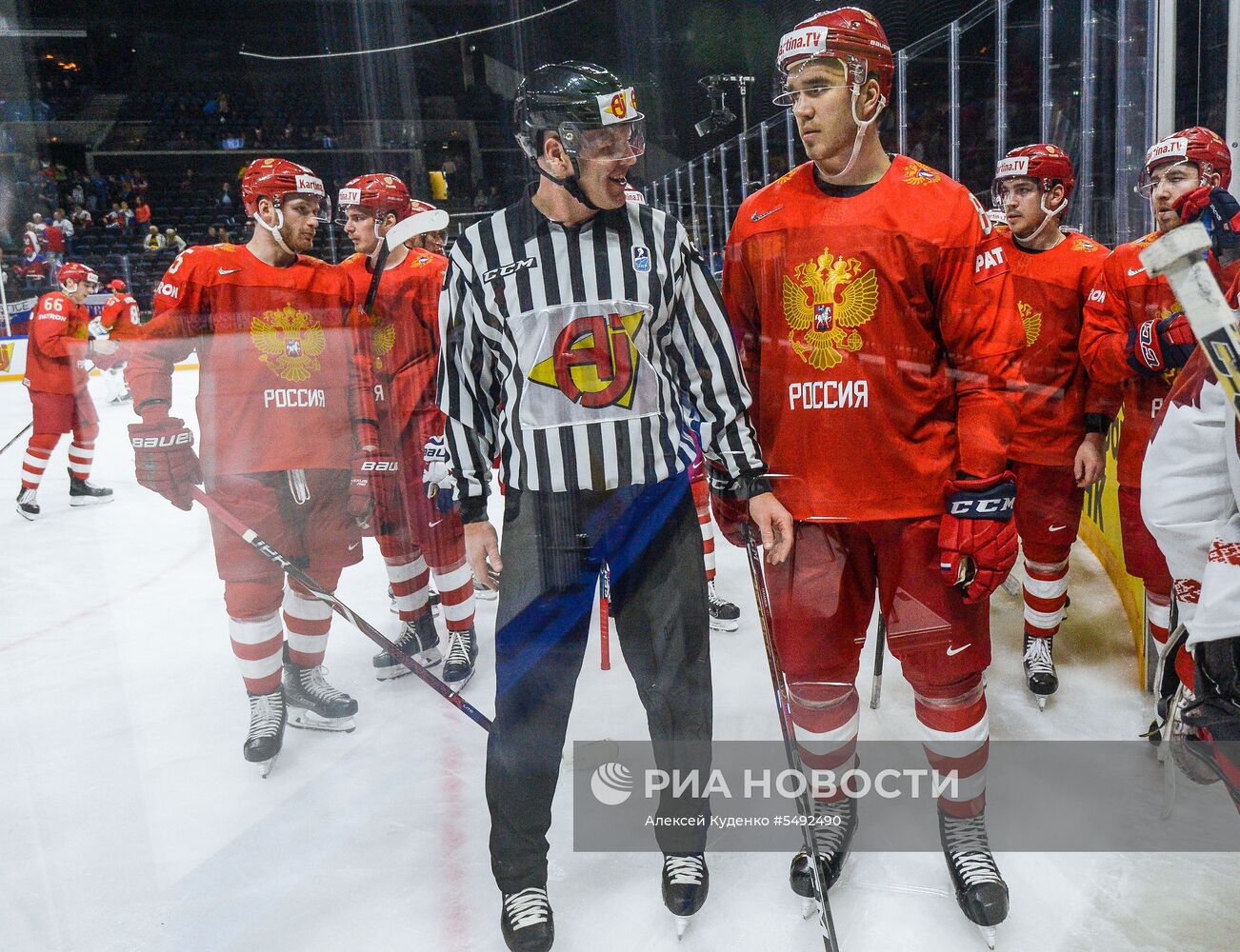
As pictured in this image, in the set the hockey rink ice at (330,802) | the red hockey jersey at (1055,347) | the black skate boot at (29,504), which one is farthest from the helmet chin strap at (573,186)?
the black skate boot at (29,504)

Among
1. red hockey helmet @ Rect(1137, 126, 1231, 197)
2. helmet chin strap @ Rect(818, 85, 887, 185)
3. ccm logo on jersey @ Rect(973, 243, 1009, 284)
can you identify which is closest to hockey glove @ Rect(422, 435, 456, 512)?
helmet chin strap @ Rect(818, 85, 887, 185)

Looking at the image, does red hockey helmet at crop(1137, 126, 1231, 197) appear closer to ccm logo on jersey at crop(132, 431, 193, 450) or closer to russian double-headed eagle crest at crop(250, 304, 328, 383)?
russian double-headed eagle crest at crop(250, 304, 328, 383)

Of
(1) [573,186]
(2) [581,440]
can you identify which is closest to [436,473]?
(2) [581,440]

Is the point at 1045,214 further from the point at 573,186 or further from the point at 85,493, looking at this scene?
the point at 85,493

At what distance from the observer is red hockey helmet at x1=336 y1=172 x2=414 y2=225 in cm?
153

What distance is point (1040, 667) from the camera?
212 cm

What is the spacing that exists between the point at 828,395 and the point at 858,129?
392 millimetres

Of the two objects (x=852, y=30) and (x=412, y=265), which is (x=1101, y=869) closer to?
(x=852, y=30)

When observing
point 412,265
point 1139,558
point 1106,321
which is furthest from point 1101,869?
point 412,265

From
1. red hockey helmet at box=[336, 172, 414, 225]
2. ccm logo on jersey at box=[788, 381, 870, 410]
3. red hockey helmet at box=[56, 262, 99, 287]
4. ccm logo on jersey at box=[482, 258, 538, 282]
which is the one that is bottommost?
ccm logo on jersey at box=[788, 381, 870, 410]

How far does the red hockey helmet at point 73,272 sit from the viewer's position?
153 cm

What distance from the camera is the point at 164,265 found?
1.59 meters

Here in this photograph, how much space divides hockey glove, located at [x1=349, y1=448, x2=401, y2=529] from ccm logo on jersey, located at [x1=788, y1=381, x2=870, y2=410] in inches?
45.0

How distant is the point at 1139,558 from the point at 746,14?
140 centimetres
